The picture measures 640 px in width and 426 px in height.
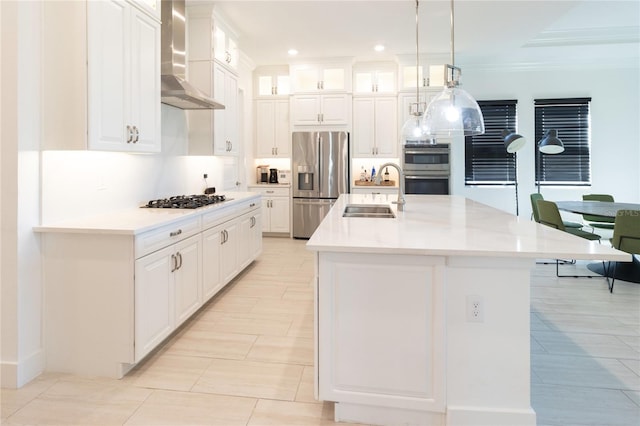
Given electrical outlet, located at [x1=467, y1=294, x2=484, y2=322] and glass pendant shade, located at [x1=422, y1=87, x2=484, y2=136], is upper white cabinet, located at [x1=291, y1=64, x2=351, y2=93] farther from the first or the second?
electrical outlet, located at [x1=467, y1=294, x2=484, y2=322]

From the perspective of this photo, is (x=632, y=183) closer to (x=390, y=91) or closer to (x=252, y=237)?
(x=390, y=91)

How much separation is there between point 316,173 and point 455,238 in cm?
465

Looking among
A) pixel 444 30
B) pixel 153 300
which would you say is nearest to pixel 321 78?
pixel 444 30

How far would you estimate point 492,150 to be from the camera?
655cm

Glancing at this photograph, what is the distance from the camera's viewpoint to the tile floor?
1.90 meters

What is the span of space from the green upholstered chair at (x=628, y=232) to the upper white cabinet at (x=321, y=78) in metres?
4.14

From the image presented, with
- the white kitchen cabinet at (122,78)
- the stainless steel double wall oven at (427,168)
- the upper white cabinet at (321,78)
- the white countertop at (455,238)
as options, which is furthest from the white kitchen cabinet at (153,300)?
the upper white cabinet at (321,78)

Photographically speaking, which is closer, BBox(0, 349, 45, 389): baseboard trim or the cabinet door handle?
BBox(0, 349, 45, 389): baseboard trim

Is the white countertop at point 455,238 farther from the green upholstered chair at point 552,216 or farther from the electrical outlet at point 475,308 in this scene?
the green upholstered chair at point 552,216

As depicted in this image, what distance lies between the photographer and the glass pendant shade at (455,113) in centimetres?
239

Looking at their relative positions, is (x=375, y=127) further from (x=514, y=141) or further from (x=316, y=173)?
(x=514, y=141)

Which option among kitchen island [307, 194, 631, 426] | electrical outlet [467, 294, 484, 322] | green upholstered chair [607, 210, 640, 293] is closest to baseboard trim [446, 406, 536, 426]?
kitchen island [307, 194, 631, 426]

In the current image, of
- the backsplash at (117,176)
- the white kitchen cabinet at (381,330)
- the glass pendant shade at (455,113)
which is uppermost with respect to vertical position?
the glass pendant shade at (455,113)

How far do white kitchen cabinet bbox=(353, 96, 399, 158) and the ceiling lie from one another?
2.33 feet
